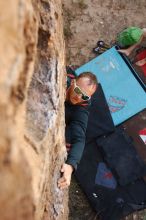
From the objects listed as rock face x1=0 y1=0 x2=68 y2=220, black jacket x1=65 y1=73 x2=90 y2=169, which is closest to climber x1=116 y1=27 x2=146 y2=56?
black jacket x1=65 y1=73 x2=90 y2=169

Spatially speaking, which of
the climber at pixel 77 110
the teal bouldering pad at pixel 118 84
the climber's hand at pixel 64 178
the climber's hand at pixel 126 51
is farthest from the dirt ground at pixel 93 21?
the climber's hand at pixel 64 178

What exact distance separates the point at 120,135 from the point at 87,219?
2.97 ft

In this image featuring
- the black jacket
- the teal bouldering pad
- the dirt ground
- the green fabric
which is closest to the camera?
the black jacket

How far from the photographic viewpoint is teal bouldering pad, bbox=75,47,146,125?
190 inches

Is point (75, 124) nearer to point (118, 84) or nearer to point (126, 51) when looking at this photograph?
point (118, 84)

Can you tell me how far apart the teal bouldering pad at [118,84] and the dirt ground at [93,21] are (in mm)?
290

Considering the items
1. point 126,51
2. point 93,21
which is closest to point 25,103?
point 126,51

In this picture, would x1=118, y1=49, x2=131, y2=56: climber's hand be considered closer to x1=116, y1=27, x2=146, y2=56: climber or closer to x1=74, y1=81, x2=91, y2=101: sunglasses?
x1=116, y1=27, x2=146, y2=56: climber

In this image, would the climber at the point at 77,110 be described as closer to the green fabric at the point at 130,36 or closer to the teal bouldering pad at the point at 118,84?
the teal bouldering pad at the point at 118,84

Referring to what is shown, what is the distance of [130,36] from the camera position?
4.99 m

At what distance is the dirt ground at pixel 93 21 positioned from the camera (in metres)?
5.36

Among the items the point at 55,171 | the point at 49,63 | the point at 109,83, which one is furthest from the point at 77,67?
the point at 49,63

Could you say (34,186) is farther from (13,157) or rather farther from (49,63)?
(49,63)

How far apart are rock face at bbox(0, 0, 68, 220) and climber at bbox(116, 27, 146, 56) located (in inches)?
108
